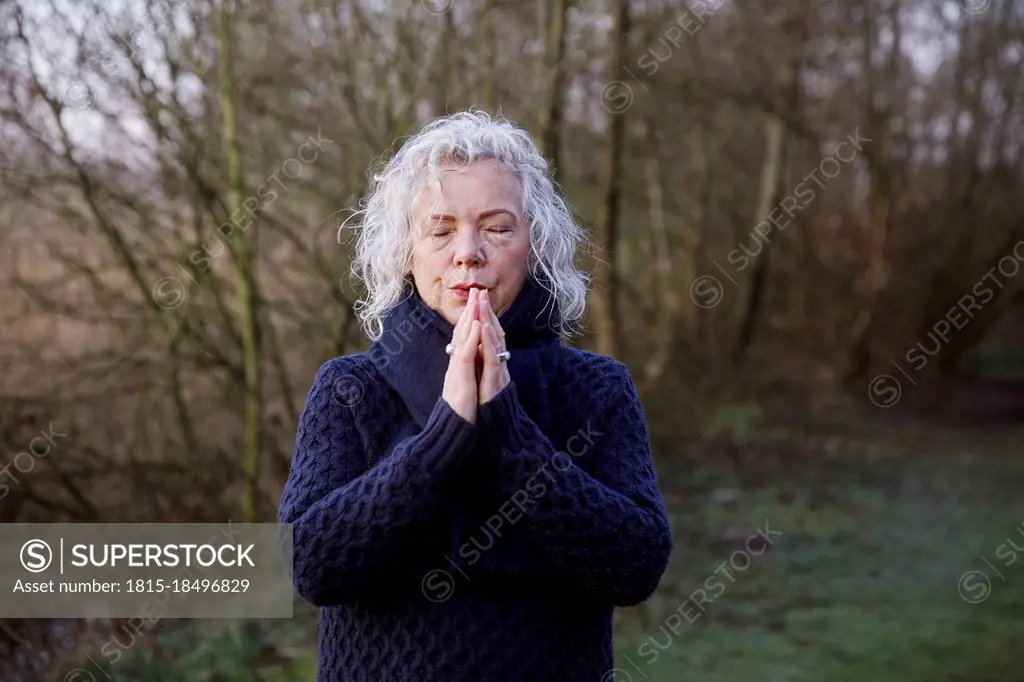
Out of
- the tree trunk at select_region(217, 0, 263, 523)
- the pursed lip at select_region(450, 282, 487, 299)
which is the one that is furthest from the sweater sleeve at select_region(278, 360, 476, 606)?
the tree trunk at select_region(217, 0, 263, 523)

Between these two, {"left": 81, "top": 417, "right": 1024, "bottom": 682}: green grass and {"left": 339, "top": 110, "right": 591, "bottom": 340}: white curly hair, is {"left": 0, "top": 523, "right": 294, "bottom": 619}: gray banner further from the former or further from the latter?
{"left": 339, "top": 110, "right": 591, "bottom": 340}: white curly hair

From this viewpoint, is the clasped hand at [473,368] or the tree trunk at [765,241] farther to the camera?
the tree trunk at [765,241]

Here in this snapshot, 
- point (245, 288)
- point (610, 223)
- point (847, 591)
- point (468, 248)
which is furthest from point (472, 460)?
point (610, 223)

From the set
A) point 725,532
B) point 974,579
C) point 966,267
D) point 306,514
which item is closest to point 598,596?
point 306,514

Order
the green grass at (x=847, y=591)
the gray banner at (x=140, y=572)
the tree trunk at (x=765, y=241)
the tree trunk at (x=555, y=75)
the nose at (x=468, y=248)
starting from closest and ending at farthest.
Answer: the nose at (x=468, y=248) < the gray banner at (x=140, y=572) < the green grass at (x=847, y=591) < the tree trunk at (x=555, y=75) < the tree trunk at (x=765, y=241)

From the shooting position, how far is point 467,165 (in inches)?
66.7

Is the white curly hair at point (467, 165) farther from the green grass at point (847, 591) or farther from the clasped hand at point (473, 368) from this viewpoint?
the green grass at point (847, 591)

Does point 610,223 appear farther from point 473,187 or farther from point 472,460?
point 472,460

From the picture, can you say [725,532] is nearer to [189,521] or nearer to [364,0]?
[189,521]

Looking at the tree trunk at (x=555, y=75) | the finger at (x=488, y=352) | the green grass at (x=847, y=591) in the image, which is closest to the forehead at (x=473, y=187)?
the finger at (x=488, y=352)

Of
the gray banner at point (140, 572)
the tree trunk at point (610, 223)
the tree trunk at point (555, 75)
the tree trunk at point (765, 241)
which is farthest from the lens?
the tree trunk at point (765, 241)

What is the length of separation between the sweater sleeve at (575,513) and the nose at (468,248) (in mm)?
225

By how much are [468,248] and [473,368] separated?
0.22m

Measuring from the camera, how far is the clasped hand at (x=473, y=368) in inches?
60.3
